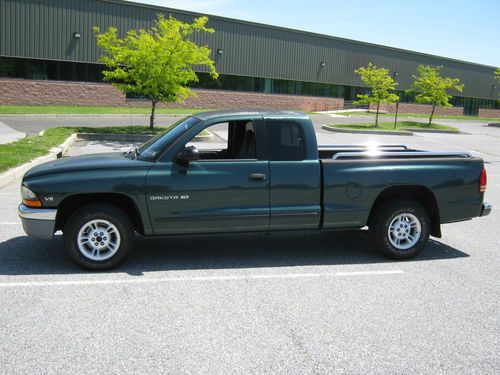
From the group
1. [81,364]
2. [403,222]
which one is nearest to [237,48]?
[403,222]

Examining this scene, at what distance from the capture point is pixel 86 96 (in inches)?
1485

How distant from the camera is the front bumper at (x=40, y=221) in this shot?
222 inches

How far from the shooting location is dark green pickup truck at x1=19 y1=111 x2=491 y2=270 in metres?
A: 5.71

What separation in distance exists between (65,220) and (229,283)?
2.03 metres

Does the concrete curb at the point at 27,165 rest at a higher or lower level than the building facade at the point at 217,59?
lower

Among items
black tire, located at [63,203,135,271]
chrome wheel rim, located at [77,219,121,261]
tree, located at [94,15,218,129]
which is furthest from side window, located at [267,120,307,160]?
tree, located at [94,15,218,129]

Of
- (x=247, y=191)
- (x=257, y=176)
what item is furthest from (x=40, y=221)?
(x=257, y=176)

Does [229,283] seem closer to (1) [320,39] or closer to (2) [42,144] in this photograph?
(2) [42,144]

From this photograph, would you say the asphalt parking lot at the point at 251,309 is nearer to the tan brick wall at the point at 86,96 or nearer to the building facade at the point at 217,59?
the tan brick wall at the point at 86,96

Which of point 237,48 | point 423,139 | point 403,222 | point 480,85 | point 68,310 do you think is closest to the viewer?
point 68,310

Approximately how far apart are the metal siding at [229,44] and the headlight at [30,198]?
32.9m

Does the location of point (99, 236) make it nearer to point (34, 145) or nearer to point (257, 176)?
point (257, 176)

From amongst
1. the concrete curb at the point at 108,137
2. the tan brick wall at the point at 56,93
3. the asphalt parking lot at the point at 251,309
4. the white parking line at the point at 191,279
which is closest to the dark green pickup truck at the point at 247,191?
the white parking line at the point at 191,279

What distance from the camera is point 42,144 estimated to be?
605 inches
